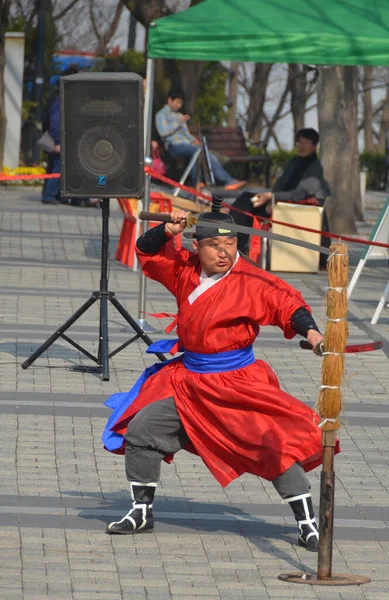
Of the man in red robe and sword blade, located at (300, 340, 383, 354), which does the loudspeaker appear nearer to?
the man in red robe

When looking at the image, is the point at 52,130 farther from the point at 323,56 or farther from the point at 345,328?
the point at 345,328

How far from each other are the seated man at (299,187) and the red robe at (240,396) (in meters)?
8.37

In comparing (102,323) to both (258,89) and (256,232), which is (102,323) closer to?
(256,232)

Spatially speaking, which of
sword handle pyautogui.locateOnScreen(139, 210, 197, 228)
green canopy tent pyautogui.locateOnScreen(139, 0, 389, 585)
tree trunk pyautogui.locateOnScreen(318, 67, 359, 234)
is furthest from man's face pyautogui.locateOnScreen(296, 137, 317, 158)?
sword handle pyautogui.locateOnScreen(139, 210, 197, 228)

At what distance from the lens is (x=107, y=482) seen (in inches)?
255

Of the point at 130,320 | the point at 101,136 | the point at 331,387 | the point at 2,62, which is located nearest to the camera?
the point at 331,387

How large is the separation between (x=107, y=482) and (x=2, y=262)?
814 centimetres

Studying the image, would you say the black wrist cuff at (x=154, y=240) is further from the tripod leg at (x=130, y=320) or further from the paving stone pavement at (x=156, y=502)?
the tripod leg at (x=130, y=320)

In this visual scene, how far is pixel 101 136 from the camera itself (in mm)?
8781

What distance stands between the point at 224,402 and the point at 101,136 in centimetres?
378

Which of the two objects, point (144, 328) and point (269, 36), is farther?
point (269, 36)

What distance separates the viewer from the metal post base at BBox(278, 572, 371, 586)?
5051 mm

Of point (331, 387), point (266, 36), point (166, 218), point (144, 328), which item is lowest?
point (144, 328)

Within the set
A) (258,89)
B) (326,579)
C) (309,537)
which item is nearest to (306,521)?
(309,537)
